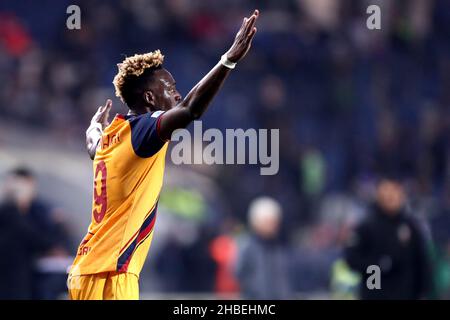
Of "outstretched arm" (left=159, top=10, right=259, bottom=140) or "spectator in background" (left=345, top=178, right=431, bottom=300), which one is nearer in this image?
"outstretched arm" (left=159, top=10, right=259, bottom=140)

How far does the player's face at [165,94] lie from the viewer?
5.90 meters

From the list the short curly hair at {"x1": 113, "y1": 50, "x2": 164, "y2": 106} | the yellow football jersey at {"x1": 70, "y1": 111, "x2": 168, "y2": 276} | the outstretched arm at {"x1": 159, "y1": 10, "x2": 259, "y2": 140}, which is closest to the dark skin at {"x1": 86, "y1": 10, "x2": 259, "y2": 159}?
the outstretched arm at {"x1": 159, "y1": 10, "x2": 259, "y2": 140}

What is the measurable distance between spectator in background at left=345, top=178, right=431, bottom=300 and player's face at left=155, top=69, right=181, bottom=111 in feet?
11.1

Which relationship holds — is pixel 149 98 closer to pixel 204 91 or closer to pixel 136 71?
pixel 136 71

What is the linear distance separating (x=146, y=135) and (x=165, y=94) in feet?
1.39

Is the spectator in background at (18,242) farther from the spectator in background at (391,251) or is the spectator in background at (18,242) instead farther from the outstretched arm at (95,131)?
the outstretched arm at (95,131)

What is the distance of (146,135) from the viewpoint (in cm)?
556

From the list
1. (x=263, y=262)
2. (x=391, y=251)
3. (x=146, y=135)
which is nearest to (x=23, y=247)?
(x=263, y=262)

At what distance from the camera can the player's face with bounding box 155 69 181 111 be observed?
5.90m

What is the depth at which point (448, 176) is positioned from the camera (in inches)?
557

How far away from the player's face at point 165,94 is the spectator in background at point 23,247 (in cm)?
350

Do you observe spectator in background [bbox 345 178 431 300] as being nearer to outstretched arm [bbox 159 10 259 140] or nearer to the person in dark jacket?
the person in dark jacket

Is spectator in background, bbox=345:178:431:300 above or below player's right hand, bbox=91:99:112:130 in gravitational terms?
below
